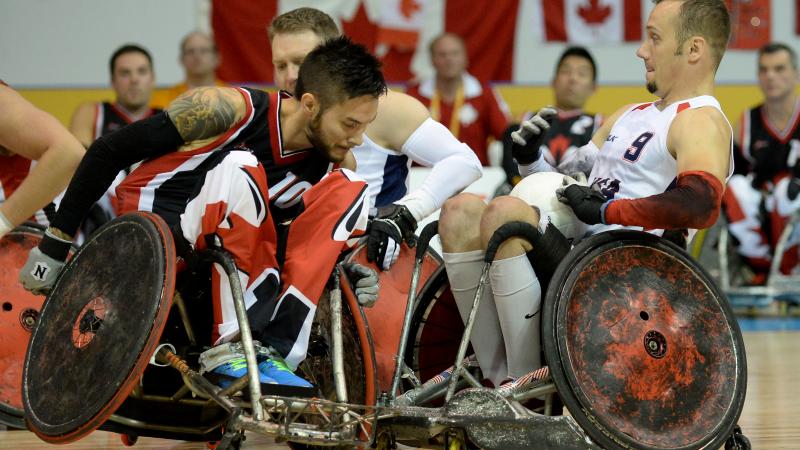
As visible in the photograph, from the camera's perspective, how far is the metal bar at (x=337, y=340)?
114 inches

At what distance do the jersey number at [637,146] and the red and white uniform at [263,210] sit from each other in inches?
31.6

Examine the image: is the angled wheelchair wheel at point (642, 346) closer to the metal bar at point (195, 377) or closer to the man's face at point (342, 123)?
the man's face at point (342, 123)

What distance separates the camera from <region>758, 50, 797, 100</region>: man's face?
8.35 meters

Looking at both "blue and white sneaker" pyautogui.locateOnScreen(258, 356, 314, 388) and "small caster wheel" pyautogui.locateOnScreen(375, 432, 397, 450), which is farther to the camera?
"small caster wheel" pyautogui.locateOnScreen(375, 432, 397, 450)

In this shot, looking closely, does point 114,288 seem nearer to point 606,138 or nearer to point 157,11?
point 606,138

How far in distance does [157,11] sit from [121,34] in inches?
15.5

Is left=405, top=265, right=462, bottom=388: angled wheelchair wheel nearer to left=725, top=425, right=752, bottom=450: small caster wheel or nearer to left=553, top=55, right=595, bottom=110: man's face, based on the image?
left=725, top=425, right=752, bottom=450: small caster wheel

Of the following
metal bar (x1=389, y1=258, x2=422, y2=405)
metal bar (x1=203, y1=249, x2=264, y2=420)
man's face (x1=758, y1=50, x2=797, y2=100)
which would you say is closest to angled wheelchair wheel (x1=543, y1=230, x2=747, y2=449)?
metal bar (x1=389, y1=258, x2=422, y2=405)

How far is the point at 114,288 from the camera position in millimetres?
2859

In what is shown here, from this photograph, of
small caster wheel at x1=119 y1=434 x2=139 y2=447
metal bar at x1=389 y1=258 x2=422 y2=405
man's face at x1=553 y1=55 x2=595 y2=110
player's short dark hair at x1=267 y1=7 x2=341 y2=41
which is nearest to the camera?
metal bar at x1=389 y1=258 x2=422 y2=405

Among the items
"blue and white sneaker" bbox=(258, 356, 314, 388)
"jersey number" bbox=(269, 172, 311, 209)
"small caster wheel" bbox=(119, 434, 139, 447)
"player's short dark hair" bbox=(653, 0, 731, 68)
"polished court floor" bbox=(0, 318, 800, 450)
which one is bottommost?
"polished court floor" bbox=(0, 318, 800, 450)

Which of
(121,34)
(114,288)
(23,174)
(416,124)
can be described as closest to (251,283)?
(114,288)

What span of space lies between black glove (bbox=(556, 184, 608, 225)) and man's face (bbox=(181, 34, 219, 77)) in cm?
596

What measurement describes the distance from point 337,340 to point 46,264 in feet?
2.72
